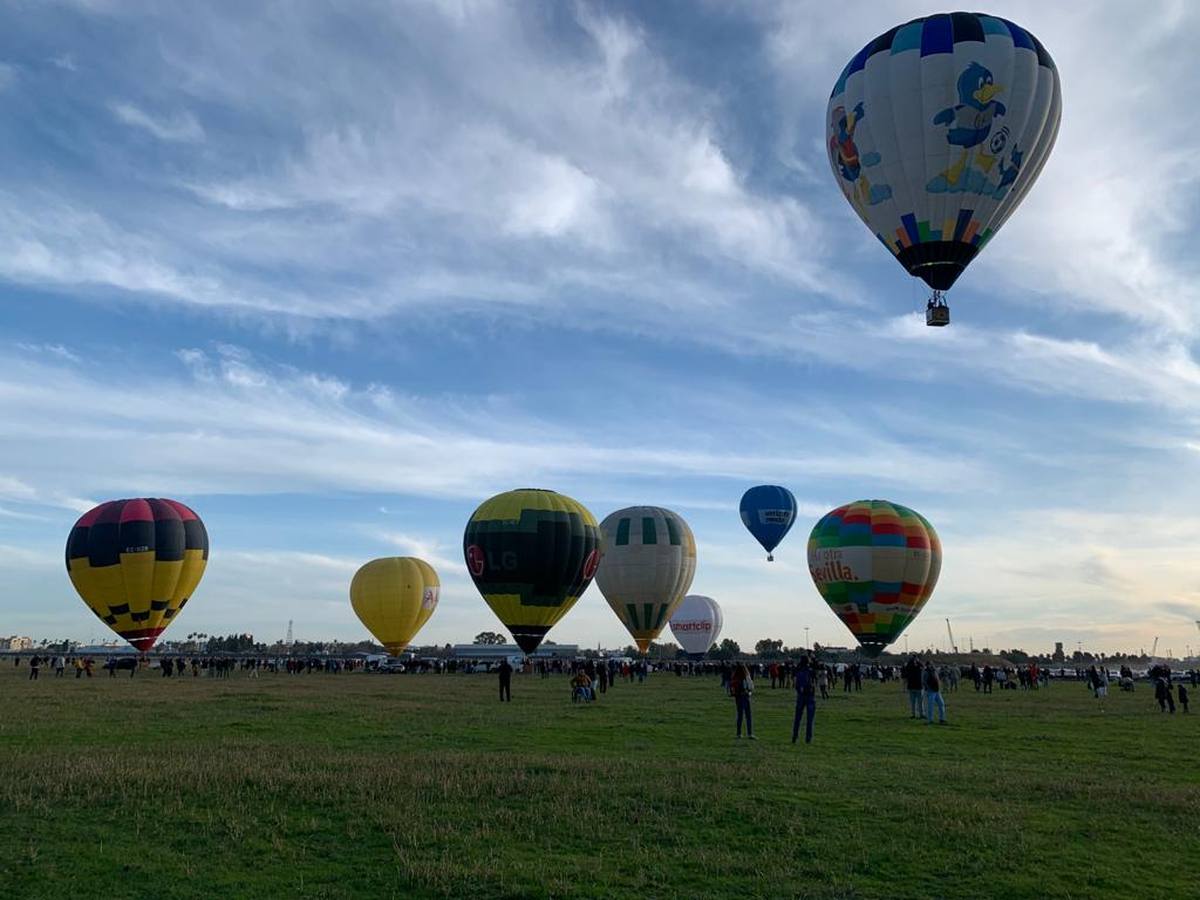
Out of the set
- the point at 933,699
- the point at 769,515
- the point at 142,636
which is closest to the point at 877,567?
the point at 769,515

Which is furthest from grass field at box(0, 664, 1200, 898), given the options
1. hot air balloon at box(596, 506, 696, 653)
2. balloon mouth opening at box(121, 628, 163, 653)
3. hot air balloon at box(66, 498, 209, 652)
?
hot air balloon at box(596, 506, 696, 653)

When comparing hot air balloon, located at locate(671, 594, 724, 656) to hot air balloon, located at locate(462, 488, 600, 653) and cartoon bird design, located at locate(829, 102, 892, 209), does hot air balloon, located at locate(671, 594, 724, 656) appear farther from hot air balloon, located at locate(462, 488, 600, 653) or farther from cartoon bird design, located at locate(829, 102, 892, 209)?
cartoon bird design, located at locate(829, 102, 892, 209)

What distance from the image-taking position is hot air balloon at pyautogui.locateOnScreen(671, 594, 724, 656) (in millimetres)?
105312

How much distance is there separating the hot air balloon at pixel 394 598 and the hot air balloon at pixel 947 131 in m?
52.4

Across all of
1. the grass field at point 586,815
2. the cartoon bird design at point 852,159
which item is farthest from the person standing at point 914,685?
the cartoon bird design at point 852,159

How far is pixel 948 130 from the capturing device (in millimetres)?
31328

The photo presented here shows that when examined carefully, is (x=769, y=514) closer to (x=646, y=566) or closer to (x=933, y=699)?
(x=646, y=566)

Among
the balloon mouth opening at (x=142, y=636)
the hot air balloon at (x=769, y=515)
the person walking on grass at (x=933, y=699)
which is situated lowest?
the person walking on grass at (x=933, y=699)

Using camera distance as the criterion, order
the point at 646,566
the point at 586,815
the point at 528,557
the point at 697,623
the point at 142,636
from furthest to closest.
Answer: the point at 697,623 → the point at 646,566 → the point at 142,636 → the point at 528,557 → the point at 586,815

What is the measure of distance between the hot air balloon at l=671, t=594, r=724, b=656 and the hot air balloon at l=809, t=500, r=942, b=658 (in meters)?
49.0

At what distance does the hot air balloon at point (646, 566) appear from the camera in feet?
218

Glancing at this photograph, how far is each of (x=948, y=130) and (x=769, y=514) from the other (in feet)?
165

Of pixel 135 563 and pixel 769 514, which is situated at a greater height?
pixel 769 514

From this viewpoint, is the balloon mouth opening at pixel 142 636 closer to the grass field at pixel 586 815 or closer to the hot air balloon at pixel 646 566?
the hot air balloon at pixel 646 566
